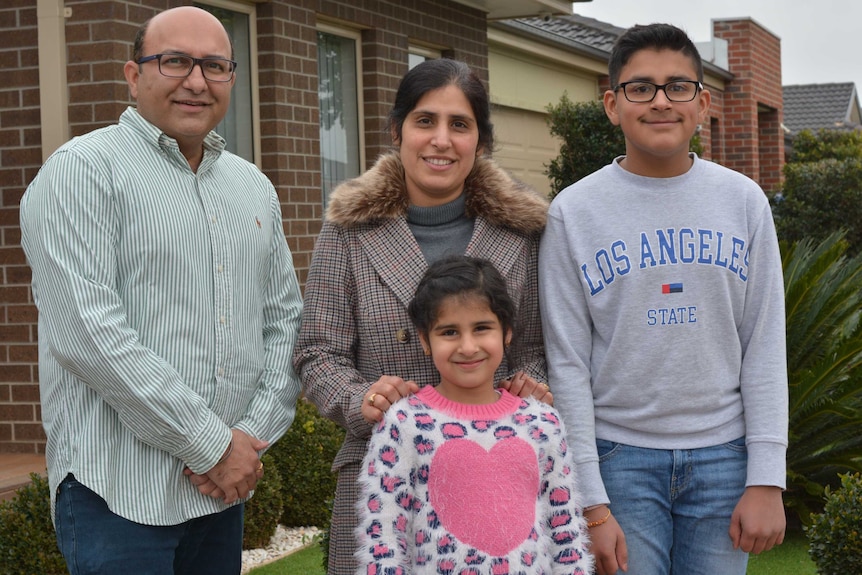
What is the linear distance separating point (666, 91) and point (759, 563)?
4064mm

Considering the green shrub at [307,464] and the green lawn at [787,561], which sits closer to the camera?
the green lawn at [787,561]

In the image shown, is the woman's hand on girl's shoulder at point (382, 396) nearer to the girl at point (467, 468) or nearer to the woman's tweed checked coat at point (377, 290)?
the girl at point (467, 468)

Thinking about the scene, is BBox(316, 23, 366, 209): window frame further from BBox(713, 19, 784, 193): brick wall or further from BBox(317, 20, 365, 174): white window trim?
BBox(713, 19, 784, 193): brick wall

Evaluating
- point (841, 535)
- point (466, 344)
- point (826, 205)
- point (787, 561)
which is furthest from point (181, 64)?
point (826, 205)

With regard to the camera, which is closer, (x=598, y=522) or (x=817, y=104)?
(x=598, y=522)

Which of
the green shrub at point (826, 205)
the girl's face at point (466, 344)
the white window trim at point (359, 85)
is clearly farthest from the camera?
the green shrub at point (826, 205)

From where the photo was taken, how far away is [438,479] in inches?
114

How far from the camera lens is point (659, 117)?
317 centimetres

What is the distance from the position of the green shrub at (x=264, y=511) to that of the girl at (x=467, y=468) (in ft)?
11.6

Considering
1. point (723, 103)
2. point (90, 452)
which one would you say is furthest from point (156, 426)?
point (723, 103)

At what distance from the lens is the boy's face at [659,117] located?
10.4 feet

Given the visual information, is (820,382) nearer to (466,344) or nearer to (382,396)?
(466,344)

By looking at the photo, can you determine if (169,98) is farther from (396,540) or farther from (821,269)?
(821,269)

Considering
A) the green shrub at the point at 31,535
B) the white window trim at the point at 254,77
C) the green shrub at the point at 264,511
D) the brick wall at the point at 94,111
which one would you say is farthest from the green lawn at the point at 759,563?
the white window trim at the point at 254,77
